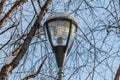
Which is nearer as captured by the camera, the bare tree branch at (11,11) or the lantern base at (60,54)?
the lantern base at (60,54)

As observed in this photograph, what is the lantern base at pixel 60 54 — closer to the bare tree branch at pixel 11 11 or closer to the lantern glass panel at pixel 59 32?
the lantern glass panel at pixel 59 32

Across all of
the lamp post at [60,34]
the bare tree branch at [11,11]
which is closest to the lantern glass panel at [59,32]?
the lamp post at [60,34]

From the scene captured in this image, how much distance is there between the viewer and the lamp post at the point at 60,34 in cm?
498

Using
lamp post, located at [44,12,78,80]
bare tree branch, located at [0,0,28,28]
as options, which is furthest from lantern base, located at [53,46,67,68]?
bare tree branch, located at [0,0,28,28]

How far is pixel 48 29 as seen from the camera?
505cm

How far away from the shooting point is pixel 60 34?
501 centimetres

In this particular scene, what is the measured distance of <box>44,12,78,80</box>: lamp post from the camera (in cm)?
498

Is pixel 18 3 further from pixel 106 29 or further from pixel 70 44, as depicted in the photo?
pixel 70 44

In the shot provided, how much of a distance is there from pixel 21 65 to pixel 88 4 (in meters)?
1.85

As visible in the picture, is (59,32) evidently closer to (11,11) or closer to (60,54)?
(60,54)

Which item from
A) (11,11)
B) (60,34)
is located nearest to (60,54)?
(60,34)

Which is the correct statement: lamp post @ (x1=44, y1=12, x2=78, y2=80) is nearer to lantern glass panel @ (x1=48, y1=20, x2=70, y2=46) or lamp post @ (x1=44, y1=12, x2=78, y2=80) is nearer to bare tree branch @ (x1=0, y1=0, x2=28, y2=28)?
lantern glass panel @ (x1=48, y1=20, x2=70, y2=46)

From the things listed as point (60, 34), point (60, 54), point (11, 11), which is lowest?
point (60, 54)

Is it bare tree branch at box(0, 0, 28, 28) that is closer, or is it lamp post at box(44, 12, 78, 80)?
lamp post at box(44, 12, 78, 80)
